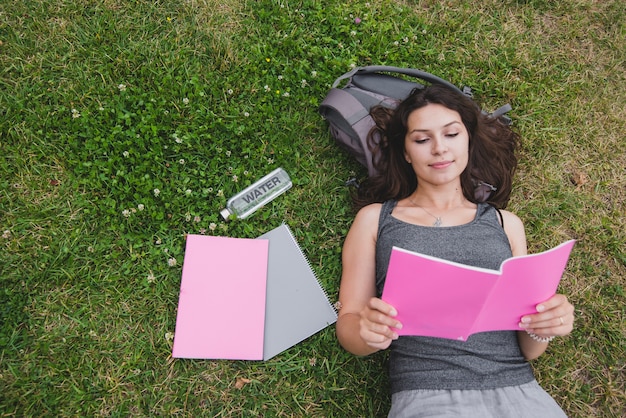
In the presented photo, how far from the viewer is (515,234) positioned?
2.86 meters

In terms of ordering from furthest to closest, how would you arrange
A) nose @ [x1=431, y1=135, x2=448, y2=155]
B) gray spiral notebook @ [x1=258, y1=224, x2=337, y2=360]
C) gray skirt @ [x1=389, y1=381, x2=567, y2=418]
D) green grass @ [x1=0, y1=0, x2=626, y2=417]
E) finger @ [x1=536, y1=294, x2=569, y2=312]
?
gray spiral notebook @ [x1=258, y1=224, x2=337, y2=360]
green grass @ [x1=0, y1=0, x2=626, y2=417]
nose @ [x1=431, y1=135, x2=448, y2=155]
gray skirt @ [x1=389, y1=381, x2=567, y2=418]
finger @ [x1=536, y1=294, x2=569, y2=312]

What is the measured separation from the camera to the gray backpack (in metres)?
3.13

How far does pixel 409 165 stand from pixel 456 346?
1.17 metres

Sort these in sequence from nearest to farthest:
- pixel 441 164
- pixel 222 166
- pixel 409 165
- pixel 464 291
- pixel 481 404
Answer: pixel 464 291 → pixel 481 404 → pixel 441 164 → pixel 409 165 → pixel 222 166

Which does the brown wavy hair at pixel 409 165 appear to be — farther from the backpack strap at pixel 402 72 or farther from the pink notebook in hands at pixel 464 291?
the pink notebook in hands at pixel 464 291

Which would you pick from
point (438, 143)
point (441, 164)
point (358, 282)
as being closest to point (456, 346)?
point (358, 282)

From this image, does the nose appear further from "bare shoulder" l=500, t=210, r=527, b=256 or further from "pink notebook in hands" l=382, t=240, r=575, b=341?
"pink notebook in hands" l=382, t=240, r=575, b=341

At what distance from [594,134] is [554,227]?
88 centimetres

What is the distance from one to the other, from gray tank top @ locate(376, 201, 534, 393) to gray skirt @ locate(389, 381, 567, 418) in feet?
0.12

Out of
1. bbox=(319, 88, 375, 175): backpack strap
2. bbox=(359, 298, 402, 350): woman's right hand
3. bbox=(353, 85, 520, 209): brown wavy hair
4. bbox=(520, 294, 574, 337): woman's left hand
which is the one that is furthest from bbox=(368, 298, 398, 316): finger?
bbox=(319, 88, 375, 175): backpack strap

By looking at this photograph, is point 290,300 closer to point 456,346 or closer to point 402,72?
point 456,346

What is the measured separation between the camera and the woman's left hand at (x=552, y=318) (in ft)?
7.27

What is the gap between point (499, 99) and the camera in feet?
12.0

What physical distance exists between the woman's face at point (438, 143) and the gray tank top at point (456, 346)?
33 centimetres
